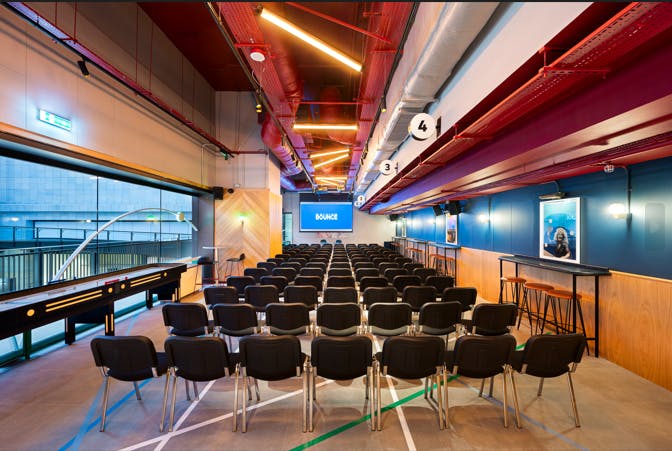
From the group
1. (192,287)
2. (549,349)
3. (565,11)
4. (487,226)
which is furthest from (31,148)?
(487,226)

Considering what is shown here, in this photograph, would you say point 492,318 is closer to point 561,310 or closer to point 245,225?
point 561,310

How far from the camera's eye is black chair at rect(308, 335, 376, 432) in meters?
2.65

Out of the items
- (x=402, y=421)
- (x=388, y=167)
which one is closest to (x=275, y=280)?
(x=402, y=421)

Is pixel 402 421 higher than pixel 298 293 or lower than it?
lower

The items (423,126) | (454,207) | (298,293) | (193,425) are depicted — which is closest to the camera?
(193,425)

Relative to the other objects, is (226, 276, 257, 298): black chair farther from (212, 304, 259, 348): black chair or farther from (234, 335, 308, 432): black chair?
(234, 335, 308, 432): black chair

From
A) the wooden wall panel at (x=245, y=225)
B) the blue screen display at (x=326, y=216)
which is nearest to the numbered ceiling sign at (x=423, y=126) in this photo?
the wooden wall panel at (x=245, y=225)

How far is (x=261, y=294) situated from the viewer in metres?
4.93

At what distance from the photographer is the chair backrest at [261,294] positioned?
490 centimetres

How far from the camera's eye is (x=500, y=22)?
2.90 m

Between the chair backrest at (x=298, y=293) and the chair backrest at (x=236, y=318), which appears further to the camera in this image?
the chair backrest at (x=298, y=293)

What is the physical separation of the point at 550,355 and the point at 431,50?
2995mm

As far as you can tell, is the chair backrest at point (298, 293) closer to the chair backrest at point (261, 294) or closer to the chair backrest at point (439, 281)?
the chair backrest at point (261, 294)

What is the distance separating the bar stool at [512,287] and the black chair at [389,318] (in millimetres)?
2901
